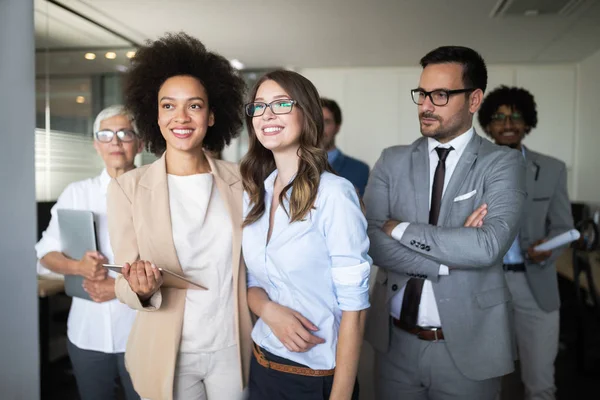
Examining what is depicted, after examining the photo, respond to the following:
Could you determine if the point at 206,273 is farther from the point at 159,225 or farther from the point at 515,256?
the point at 515,256

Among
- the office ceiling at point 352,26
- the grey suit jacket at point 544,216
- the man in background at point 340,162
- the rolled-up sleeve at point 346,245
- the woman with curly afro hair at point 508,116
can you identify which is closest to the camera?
the rolled-up sleeve at point 346,245

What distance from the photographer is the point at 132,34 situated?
449 centimetres

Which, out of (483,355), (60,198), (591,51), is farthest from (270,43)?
(483,355)

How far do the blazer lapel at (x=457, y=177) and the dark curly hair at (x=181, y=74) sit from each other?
932mm

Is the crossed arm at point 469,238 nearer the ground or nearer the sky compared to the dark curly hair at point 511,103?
nearer the ground

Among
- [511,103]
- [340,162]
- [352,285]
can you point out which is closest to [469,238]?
[352,285]

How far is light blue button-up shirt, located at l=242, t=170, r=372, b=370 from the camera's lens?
138cm

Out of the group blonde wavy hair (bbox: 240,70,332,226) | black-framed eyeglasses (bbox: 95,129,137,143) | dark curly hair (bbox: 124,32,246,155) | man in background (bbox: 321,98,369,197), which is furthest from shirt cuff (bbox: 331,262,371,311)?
man in background (bbox: 321,98,369,197)

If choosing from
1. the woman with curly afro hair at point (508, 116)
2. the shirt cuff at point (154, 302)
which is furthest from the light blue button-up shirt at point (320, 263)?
the woman with curly afro hair at point (508, 116)

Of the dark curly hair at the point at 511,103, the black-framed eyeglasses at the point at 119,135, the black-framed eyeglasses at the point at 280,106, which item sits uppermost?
the dark curly hair at the point at 511,103

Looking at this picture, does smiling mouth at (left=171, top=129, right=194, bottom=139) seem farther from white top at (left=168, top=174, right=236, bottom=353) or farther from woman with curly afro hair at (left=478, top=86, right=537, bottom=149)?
woman with curly afro hair at (left=478, top=86, right=537, bottom=149)

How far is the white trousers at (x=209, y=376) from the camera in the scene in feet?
5.44

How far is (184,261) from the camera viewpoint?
5.51 feet

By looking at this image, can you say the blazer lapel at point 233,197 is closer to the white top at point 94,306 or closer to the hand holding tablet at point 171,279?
the hand holding tablet at point 171,279
